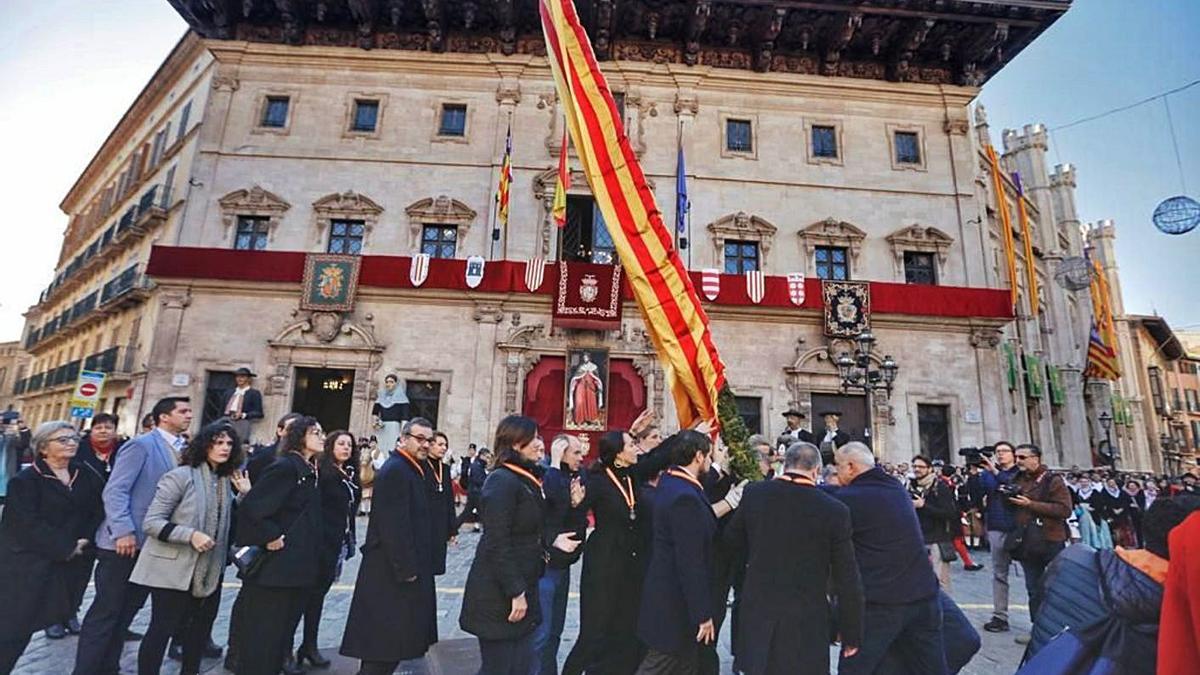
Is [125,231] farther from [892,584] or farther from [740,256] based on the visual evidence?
[892,584]

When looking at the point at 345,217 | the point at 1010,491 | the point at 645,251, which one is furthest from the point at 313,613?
the point at 345,217

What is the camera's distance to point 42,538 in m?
3.90

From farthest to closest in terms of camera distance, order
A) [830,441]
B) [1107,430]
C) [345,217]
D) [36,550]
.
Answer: [1107,430]
[345,217]
[830,441]
[36,550]

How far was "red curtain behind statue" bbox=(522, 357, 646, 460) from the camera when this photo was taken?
16.8 m

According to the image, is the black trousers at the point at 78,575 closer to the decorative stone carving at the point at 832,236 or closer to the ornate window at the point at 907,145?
the decorative stone carving at the point at 832,236

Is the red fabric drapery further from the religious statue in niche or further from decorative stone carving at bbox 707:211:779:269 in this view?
the religious statue in niche

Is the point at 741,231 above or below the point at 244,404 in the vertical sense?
above

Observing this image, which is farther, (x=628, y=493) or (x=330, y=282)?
(x=330, y=282)

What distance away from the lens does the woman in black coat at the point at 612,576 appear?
415 centimetres

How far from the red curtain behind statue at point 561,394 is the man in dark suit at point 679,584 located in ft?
42.8

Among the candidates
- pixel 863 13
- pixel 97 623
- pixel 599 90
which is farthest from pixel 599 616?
pixel 863 13

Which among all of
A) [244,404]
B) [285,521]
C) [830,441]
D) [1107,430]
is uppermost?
[1107,430]

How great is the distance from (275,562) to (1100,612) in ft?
16.2

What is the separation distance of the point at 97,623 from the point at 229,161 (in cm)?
1856
